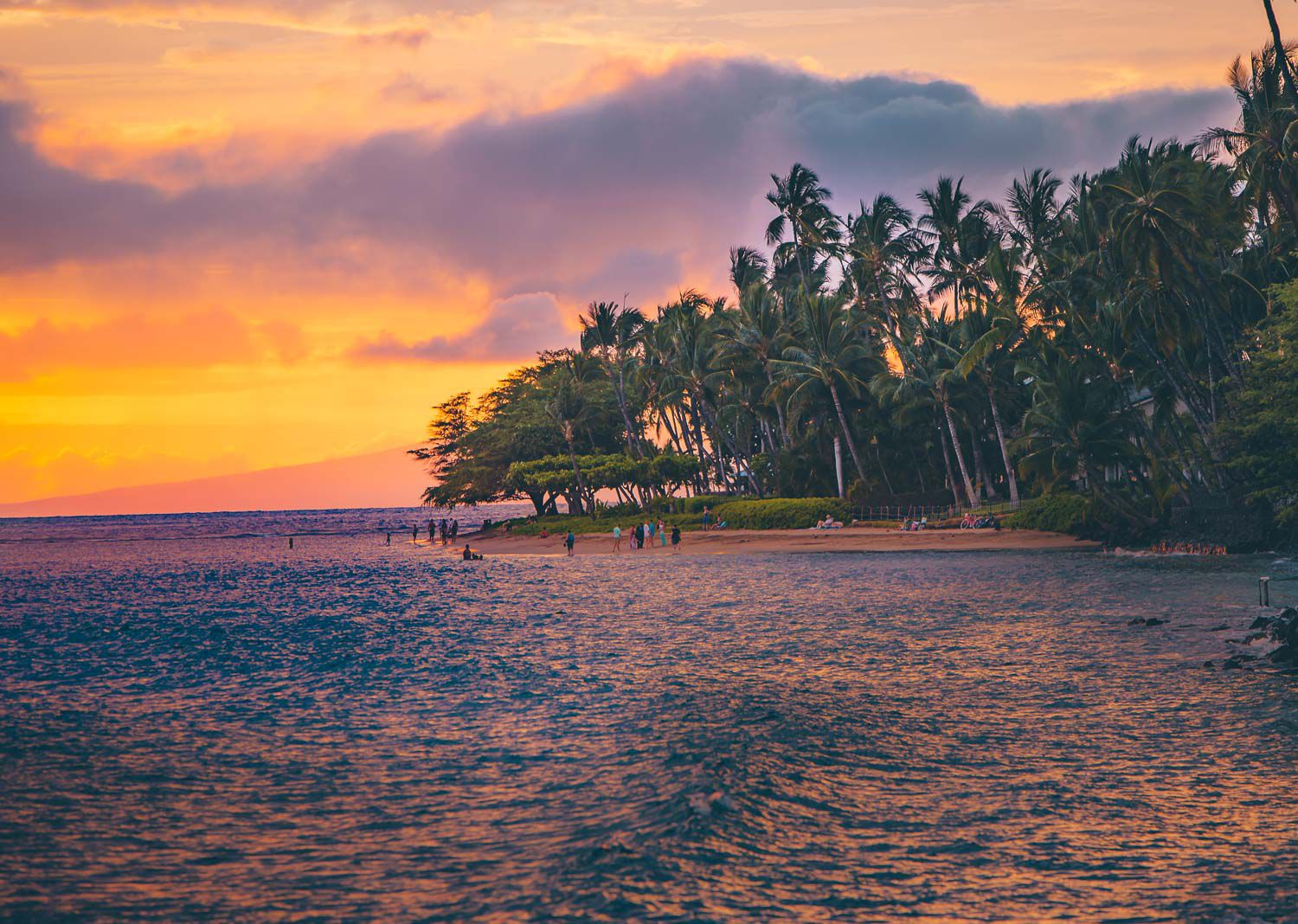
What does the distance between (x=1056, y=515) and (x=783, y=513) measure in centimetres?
1679

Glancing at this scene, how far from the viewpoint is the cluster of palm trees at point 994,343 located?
3909 cm

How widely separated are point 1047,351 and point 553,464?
42.5m

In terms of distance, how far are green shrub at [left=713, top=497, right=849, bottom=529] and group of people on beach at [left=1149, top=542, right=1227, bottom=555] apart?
65.3 feet

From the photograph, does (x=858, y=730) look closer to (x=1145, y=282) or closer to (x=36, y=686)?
(x=36, y=686)

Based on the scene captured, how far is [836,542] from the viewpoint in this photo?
190 ft

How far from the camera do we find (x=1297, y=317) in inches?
1271

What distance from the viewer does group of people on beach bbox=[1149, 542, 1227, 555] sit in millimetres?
42350

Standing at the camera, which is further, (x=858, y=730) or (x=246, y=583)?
(x=246, y=583)

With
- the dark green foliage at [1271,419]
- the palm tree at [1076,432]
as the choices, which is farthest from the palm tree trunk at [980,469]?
the dark green foliage at [1271,419]

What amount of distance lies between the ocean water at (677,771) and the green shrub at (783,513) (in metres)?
33.0

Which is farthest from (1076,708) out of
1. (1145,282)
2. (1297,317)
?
(1145,282)

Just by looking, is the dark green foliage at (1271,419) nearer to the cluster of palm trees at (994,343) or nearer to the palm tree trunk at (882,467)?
the cluster of palm trees at (994,343)

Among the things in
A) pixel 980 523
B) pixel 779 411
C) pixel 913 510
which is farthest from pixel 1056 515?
pixel 779 411

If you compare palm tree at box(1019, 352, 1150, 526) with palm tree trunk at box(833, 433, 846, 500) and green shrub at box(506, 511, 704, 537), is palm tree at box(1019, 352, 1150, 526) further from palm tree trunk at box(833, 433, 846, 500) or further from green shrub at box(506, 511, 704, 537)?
green shrub at box(506, 511, 704, 537)
